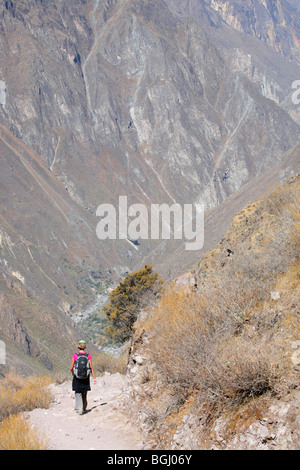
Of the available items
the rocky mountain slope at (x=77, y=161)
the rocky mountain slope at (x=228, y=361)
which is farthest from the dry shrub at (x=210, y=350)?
the rocky mountain slope at (x=77, y=161)

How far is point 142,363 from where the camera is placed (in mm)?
7238

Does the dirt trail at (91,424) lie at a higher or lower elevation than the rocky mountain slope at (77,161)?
lower

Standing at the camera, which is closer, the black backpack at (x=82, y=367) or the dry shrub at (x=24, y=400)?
the black backpack at (x=82, y=367)

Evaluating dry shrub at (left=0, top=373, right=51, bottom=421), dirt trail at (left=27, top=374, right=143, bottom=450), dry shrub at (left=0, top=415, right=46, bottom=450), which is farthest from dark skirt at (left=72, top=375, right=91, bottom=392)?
dry shrub at (left=0, top=415, right=46, bottom=450)

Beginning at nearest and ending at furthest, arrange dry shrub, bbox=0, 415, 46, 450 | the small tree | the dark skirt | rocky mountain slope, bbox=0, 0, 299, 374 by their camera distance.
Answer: dry shrub, bbox=0, 415, 46, 450 → the dark skirt → the small tree → rocky mountain slope, bbox=0, 0, 299, 374

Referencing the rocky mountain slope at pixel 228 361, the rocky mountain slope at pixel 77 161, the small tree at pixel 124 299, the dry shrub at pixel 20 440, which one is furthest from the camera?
the rocky mountain slope at pixel 77 161

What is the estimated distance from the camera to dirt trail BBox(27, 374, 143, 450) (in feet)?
19.5

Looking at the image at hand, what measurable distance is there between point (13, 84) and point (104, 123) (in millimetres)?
38721

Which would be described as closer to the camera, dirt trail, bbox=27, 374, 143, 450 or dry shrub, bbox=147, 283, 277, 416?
dry shrub, bbox=147, 283, 277, 416

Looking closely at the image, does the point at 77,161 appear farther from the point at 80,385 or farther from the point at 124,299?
the point at 80,385

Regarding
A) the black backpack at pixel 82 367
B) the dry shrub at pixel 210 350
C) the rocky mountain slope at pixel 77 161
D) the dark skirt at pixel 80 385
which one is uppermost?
the rocky mountain slope at pixel 77 161

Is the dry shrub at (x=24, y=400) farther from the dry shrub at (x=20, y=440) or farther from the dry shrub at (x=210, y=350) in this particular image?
the dry shrub at (x=210, y=350)

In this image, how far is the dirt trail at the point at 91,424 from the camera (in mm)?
5934

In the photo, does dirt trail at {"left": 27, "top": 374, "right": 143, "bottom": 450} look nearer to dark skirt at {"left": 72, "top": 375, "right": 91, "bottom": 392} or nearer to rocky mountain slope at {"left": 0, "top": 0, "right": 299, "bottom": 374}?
dark skirt at {"left": 72, "top": 375, "right": 91, "bottom": 392}
